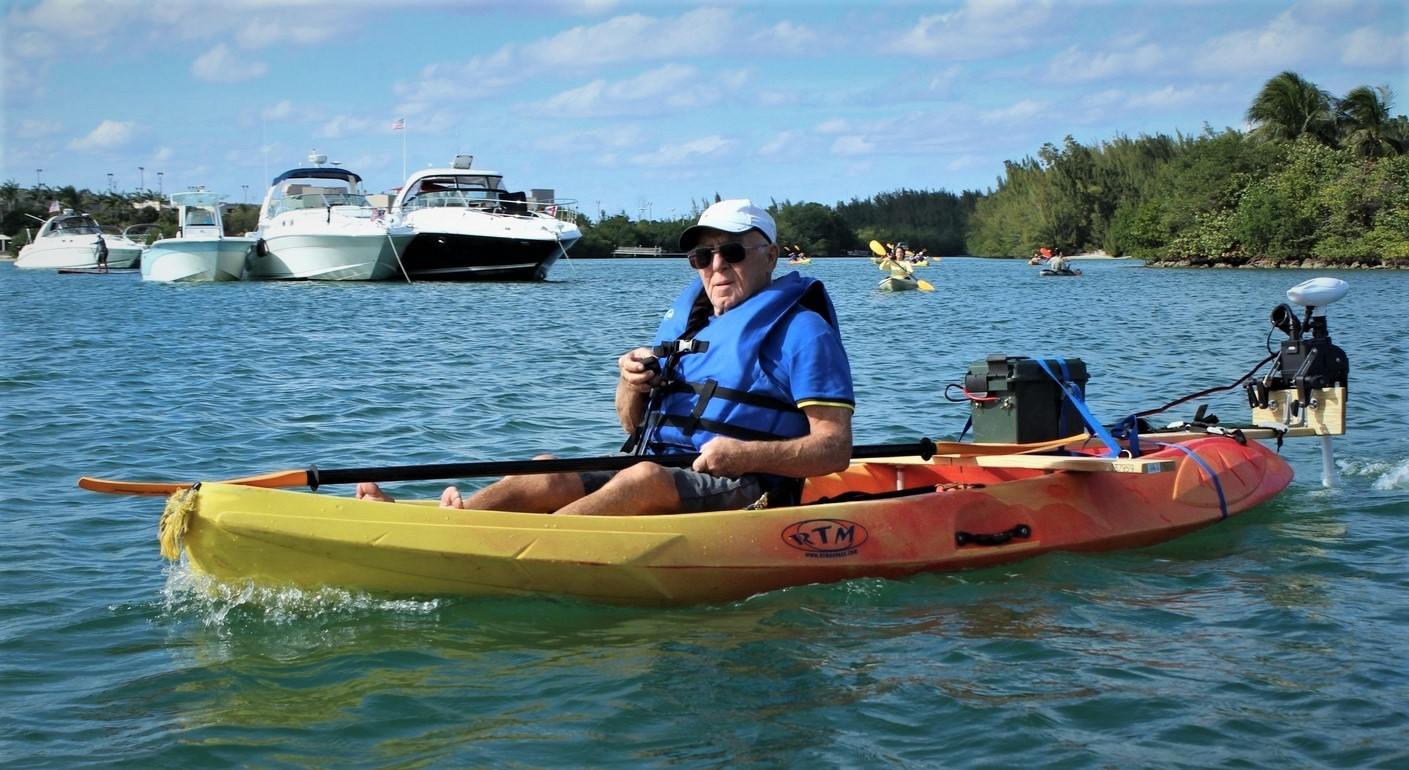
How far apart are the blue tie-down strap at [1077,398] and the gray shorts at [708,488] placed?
2005 mm

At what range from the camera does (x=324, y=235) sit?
41.6 meters

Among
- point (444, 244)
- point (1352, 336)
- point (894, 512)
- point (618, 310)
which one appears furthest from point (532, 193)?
point (894, 512)

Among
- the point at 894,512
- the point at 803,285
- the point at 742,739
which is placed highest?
the point at 803,285

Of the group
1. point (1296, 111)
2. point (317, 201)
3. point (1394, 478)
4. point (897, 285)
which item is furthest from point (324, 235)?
point (1296, 111)

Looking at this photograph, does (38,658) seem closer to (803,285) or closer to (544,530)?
(544,530)

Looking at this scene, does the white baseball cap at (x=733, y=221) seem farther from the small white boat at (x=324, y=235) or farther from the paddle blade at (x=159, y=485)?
the small white boat at (x=324, y=235)

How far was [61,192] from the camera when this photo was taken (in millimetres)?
110062

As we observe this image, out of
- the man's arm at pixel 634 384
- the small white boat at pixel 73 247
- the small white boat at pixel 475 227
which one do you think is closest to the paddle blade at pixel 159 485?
the man's arm at pixel 634 384

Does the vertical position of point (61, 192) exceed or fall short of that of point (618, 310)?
it exceeds it

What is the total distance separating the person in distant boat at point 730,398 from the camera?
535 cm

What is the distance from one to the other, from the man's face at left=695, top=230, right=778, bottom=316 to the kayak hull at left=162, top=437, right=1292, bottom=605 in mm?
928

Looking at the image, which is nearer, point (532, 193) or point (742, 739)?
point (742, 739)

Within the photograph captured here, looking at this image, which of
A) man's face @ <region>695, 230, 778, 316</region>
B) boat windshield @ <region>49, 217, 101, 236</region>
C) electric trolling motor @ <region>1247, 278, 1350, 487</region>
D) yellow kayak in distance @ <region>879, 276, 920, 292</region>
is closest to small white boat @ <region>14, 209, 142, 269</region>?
boat windshield @ <region>49, 217, 101, 236</region>

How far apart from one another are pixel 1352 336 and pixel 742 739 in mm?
18776
